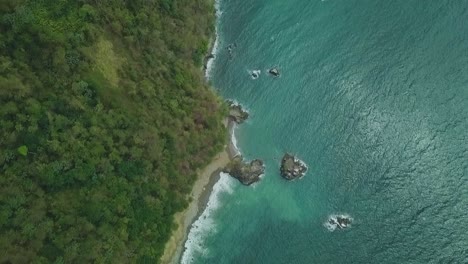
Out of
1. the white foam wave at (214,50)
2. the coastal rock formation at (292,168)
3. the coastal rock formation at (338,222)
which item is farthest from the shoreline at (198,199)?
the coastal rock formation at (338,222)

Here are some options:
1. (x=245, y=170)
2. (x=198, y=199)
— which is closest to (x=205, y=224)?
(x=198, y=199)

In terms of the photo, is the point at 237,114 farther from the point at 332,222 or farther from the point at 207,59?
the point at 332,222

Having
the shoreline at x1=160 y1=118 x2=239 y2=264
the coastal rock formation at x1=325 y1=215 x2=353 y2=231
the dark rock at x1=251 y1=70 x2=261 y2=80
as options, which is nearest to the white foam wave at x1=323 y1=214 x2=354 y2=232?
the coastal rock formation at x1=325 y1=215 x2=353 y2=231

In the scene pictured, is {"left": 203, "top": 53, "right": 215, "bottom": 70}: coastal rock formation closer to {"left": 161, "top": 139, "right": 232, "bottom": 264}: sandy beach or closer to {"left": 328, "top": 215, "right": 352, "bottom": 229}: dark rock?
{"left": 161, "top": 139, "right": 232, "bottom": 264}: sandy beach

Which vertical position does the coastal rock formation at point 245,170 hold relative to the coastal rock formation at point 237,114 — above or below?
below

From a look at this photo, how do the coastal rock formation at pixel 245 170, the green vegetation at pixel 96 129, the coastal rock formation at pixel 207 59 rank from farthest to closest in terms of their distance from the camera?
the coastal rock formation at pixel 207 59 < the coastal rock formation at pixel 245 170 < the green vegetation at pixel 96 129

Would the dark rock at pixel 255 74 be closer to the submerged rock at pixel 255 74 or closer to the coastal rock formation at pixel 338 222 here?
the submerged rock at pixel 255 74
